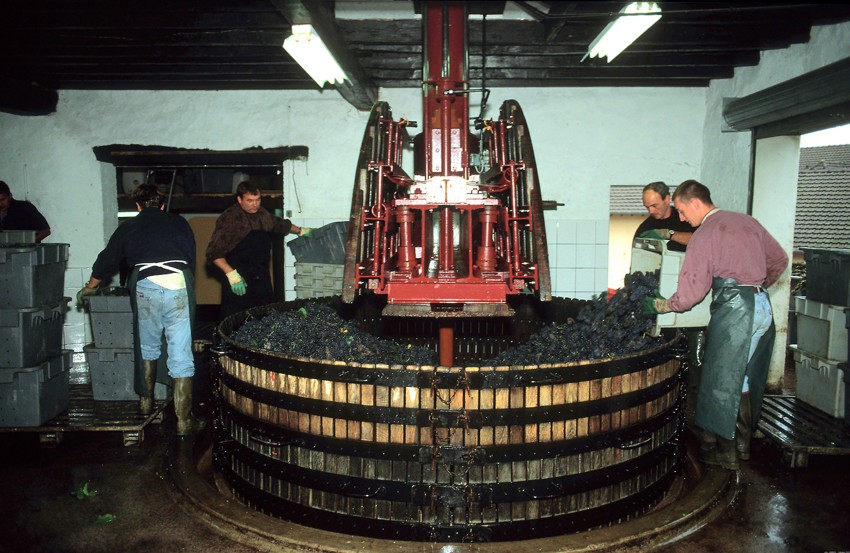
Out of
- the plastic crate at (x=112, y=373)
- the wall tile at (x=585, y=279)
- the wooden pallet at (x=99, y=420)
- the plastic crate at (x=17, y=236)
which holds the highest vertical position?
the plastic crate at (x=17, y=236)

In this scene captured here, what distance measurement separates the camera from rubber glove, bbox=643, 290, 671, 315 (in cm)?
346

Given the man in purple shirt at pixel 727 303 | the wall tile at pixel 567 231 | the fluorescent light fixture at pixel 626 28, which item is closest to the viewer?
the man in purple shirt at pixel 727 303

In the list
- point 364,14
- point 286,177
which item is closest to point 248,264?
point 286,177

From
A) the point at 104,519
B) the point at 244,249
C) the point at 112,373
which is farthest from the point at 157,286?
the point at 104,519

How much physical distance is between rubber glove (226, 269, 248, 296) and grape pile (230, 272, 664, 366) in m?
0.87

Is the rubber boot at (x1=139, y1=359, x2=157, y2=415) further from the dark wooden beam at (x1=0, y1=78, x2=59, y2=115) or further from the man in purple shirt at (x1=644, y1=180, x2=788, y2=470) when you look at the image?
the man in purple shirt at (x1=644, y1=180, x2=788, y2=470)

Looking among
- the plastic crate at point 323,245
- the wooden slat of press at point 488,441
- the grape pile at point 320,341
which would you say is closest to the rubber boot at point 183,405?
the grape pile at point 320,341

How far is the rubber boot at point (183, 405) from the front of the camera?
4.00 m

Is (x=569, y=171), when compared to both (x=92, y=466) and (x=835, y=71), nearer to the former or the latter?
(x=835, y=71)

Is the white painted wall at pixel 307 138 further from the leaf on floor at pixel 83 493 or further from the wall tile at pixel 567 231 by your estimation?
the leaf on floor at pixel 83 493

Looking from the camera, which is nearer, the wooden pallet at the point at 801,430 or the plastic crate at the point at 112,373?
the wooden pallet at the point at 801,430

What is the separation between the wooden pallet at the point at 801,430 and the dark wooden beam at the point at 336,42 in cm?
439

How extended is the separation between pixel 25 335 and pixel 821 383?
245 inches

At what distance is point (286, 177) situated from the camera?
6395mm
